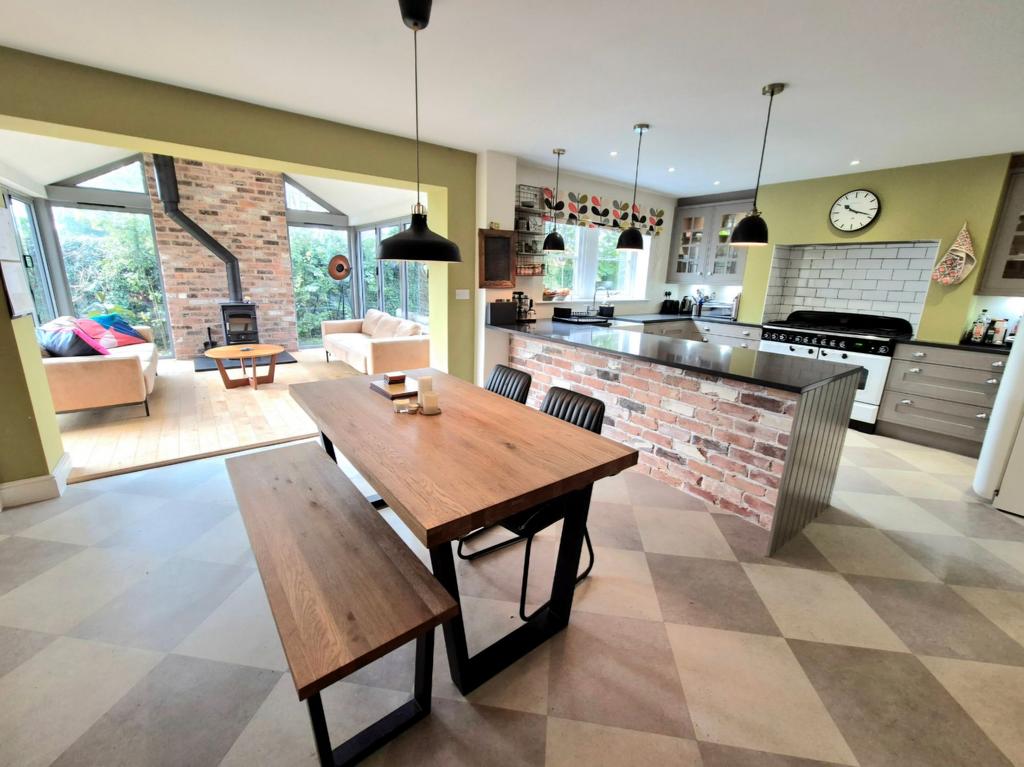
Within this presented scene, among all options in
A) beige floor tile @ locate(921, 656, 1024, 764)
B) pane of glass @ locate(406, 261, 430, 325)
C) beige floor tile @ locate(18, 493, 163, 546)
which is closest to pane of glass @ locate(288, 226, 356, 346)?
pane of glass @ locate(406, 261, 430, 325)

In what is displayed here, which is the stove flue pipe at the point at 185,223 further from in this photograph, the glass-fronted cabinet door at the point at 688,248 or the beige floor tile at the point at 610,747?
the beige floor tile at the point at 610,747

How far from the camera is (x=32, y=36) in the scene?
200 centimetres

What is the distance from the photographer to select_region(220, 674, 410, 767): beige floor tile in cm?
121

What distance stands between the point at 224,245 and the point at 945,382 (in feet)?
27.1

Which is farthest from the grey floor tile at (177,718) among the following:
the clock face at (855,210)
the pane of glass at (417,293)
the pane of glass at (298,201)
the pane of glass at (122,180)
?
the pane of glass at (298,201)

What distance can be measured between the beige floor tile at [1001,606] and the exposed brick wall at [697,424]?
0.81 meters

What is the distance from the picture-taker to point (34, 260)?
15.9 feet

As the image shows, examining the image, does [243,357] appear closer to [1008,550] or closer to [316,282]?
[316,282]

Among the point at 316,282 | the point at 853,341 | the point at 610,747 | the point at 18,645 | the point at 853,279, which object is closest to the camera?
the point at 610,747

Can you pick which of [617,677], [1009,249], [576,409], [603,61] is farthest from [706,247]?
[617,677]

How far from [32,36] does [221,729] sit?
3119mm

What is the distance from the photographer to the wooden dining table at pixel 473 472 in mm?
1168

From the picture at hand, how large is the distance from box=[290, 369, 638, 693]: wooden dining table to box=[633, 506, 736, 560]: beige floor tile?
2.59 ft

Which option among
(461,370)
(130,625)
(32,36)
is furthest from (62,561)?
(461,370)
